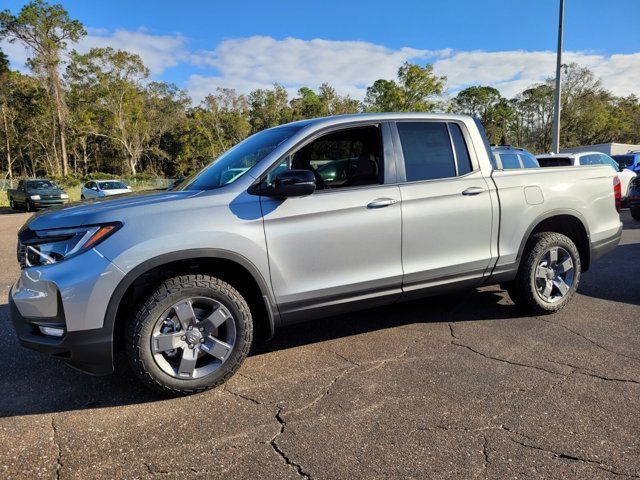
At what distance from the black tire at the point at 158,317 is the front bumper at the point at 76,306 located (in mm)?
164

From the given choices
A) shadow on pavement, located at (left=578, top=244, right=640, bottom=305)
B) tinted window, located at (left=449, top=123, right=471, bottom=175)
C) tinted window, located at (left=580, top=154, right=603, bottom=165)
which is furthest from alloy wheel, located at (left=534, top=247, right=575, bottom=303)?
tinted window, located at (left=580, top=154, right=603, bottom=165)

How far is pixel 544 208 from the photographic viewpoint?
434cm

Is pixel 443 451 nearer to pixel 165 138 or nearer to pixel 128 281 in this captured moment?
pixel 128 281

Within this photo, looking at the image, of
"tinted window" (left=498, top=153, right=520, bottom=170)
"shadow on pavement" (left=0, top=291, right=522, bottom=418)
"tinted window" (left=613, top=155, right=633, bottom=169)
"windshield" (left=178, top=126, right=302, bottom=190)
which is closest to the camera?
"shadow on pavement" (left=0, top=291, right=522, bottom=418)

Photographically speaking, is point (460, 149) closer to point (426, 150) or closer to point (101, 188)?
point (426, 150)

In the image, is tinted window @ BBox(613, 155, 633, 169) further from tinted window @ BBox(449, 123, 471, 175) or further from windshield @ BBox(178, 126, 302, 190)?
windshield @ BBox(178, 126, 302, 190)

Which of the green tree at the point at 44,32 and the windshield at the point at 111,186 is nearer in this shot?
the windshield at the point at 111,186

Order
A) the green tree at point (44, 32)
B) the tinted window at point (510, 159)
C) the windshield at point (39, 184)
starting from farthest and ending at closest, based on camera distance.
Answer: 1. the green tree at point (44, 32)
2. the windshield at point (39, 184)
3. the tinted window at point (510, 159)

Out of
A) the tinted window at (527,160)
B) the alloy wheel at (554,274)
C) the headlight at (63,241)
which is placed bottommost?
the alloy wheel at (554,274)

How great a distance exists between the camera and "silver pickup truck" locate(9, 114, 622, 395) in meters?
2.91

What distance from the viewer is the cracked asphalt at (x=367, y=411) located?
2434mm

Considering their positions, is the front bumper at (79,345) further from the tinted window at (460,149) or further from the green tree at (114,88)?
the green tree at (114,88)

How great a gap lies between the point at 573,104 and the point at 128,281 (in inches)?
2120

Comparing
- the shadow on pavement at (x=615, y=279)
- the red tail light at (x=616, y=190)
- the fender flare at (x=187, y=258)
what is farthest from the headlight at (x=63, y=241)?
the shadow on pavement at (x=615, y=279)
